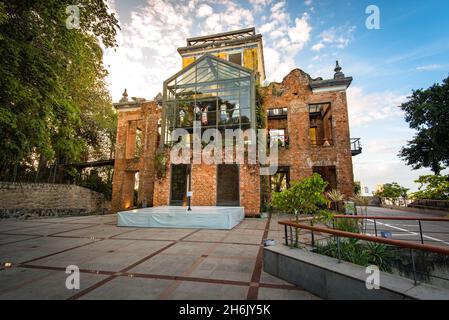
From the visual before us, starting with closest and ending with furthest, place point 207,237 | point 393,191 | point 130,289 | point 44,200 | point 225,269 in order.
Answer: point 130,289, point 225,269, point 207,237, point 44,200, point 393,191

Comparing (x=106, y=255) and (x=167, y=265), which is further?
(x=106, y=255)

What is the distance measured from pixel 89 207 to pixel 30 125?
44.9 ft

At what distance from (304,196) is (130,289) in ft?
11.1

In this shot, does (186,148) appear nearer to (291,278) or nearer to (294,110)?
(294,110)

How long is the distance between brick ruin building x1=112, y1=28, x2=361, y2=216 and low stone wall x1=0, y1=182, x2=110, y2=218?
8.83 feet

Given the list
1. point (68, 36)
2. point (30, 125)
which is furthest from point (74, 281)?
point (68, 36)

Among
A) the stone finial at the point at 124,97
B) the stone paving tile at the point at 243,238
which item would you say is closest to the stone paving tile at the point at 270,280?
the stone paving tile at the point at 243,238

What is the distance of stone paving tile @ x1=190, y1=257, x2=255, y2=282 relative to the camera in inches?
131

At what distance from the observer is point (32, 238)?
6242 millimetres

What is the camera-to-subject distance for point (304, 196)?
4.15 metres

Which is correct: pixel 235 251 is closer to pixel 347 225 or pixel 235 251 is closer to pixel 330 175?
pixel 347 225

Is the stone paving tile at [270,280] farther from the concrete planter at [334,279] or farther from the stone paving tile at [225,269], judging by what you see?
the stone paving tile at [225,269]

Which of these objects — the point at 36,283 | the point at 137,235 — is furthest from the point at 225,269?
the point at 137,235
